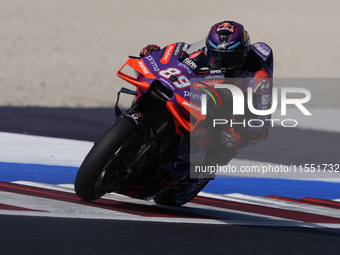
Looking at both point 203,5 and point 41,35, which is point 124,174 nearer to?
point 41,35

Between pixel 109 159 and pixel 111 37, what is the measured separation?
2021cm

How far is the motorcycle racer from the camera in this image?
19.0 feet

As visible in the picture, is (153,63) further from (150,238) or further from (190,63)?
(150,238)

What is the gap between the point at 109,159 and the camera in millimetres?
5516

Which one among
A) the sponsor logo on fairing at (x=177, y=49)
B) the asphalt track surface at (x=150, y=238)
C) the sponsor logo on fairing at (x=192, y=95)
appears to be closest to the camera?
the asphalt track surface at (x=150, y=238)

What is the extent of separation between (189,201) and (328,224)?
1.45 metres

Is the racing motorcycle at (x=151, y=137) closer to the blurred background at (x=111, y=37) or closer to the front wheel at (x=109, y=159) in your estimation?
the front wheel at (x=109, y=159)

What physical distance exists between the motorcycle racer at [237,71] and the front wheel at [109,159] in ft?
2.14

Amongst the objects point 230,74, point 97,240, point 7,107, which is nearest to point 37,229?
point 97,240

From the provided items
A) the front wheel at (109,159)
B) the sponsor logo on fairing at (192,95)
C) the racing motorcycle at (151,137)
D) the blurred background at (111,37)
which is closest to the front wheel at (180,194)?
the racing motorcycle at (151,137)

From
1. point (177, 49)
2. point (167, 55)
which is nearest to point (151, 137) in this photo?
point (167, 55)

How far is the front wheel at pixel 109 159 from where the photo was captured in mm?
5504

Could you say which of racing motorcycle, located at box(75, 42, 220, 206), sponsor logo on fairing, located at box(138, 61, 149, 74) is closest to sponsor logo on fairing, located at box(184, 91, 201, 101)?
racing motorcycle, located at box(75, 42, 220, 206)

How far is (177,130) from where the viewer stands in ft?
19.0
